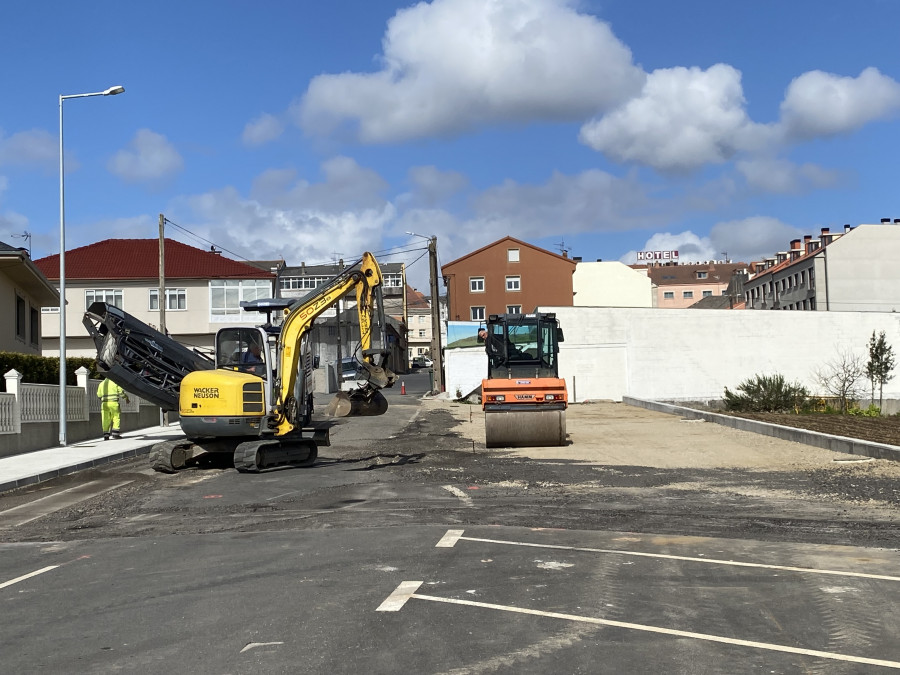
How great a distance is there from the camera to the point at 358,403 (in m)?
17.2

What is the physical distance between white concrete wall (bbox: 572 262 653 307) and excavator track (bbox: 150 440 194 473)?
7483 centimetres

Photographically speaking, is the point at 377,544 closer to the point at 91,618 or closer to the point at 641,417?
the point at 91,618

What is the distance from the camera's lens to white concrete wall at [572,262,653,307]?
90.5 metres

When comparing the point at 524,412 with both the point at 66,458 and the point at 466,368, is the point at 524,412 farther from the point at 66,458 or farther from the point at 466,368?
the point at 466,368

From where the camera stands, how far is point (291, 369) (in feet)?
57.4

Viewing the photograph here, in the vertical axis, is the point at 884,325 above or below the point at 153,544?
above

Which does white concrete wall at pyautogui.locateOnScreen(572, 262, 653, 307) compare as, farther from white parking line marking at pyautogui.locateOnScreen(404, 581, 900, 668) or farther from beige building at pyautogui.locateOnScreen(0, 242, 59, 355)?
white parking line marking at pyautogui.locateOnScreen(404, 581, 900, 668)

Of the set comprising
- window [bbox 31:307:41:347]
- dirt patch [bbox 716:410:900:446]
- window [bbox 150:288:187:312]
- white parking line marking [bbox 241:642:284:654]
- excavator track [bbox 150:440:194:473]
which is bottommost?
dirt patch [bbox 716:410:900:446]

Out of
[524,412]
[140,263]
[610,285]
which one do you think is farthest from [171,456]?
[610,285]

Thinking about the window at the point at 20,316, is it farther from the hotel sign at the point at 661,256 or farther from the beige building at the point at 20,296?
the hotel sign at the point at 661,256

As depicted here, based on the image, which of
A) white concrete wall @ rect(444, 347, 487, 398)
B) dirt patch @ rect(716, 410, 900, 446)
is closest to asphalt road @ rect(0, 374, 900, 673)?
dirt patch @ rect(716, 410, 900, 446)

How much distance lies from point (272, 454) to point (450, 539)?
8.47m

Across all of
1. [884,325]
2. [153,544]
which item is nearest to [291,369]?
[153,544]

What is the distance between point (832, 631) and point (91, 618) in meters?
4.75
